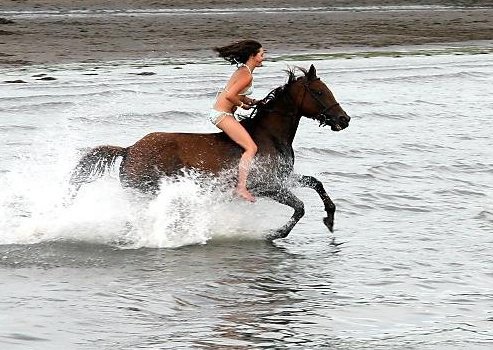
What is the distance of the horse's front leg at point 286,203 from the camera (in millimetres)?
12398

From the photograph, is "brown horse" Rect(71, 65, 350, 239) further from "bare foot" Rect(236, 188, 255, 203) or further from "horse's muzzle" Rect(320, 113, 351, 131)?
"bare foot" Rect(236, 188, 255, 203)

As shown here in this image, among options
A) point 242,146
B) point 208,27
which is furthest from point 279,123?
point 208,27

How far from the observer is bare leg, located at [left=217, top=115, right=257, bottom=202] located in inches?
478

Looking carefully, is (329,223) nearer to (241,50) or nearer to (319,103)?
(319,103)

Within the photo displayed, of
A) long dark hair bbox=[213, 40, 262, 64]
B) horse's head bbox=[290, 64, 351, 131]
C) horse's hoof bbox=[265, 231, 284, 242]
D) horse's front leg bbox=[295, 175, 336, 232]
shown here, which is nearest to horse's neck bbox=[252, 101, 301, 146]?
horse's head bbox=[290, 64, 351, 131]

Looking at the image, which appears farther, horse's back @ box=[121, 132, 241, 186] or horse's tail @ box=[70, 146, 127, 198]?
horse's tail @ box=[70, 146, 127, 198]

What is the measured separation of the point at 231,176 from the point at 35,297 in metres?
2.76

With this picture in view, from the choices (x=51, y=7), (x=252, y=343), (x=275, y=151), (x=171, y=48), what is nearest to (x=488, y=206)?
(x=275, y=151)

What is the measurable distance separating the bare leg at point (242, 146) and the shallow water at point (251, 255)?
34cm

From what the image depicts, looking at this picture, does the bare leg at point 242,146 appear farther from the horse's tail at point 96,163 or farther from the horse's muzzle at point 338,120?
the horse's tail at point 96,163

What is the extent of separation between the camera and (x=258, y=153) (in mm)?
12344

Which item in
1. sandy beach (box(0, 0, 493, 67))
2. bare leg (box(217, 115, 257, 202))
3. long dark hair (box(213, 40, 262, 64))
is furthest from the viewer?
sandy beach (box(0, 0, 493, 67))

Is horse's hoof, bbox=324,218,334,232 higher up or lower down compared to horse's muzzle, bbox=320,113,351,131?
lower down

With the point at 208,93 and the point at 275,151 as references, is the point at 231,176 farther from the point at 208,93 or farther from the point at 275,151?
the point at 208,93
